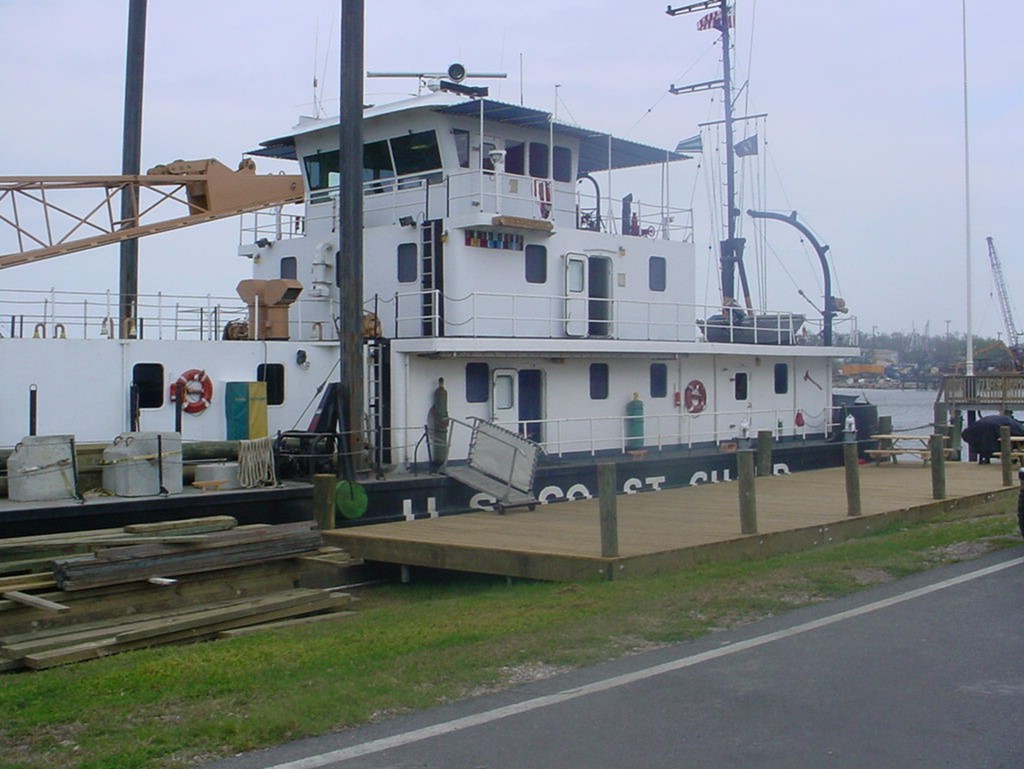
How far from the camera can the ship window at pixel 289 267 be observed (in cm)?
2206

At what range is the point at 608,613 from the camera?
10.3 m

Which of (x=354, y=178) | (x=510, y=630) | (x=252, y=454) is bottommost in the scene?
(x=510, y=630)

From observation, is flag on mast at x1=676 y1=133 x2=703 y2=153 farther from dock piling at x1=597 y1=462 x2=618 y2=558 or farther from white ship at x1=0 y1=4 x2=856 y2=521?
dock piling at x1=597 y1=462 x2=618 y2=558

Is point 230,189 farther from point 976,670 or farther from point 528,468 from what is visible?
point 976,670

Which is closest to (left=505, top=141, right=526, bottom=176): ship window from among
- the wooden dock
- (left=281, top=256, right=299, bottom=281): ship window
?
(left=281, top=256, right=299, bottom=281): ship window

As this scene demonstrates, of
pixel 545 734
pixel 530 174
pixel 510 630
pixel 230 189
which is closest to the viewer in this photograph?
pixel 545 734

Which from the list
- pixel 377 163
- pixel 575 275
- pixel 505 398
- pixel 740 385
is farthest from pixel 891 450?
pixel 377 163

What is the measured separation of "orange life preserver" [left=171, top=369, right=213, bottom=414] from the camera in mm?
16938

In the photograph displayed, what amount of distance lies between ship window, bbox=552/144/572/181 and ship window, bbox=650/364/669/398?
13.5 feet

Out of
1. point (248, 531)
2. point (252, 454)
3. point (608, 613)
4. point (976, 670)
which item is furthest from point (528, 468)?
point (976, 670)

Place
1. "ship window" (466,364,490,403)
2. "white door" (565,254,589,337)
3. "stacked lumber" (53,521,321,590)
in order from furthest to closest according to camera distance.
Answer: "white door" (565,254,589,337)
"ship window" (466,364,490,403)
"stacked lumber" (53,521,321,590)

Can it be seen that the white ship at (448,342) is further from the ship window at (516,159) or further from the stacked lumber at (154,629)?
the stacked lumber at (154,629)

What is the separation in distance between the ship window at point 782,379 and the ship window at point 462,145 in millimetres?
9485

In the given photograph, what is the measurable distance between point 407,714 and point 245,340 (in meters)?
12.7
